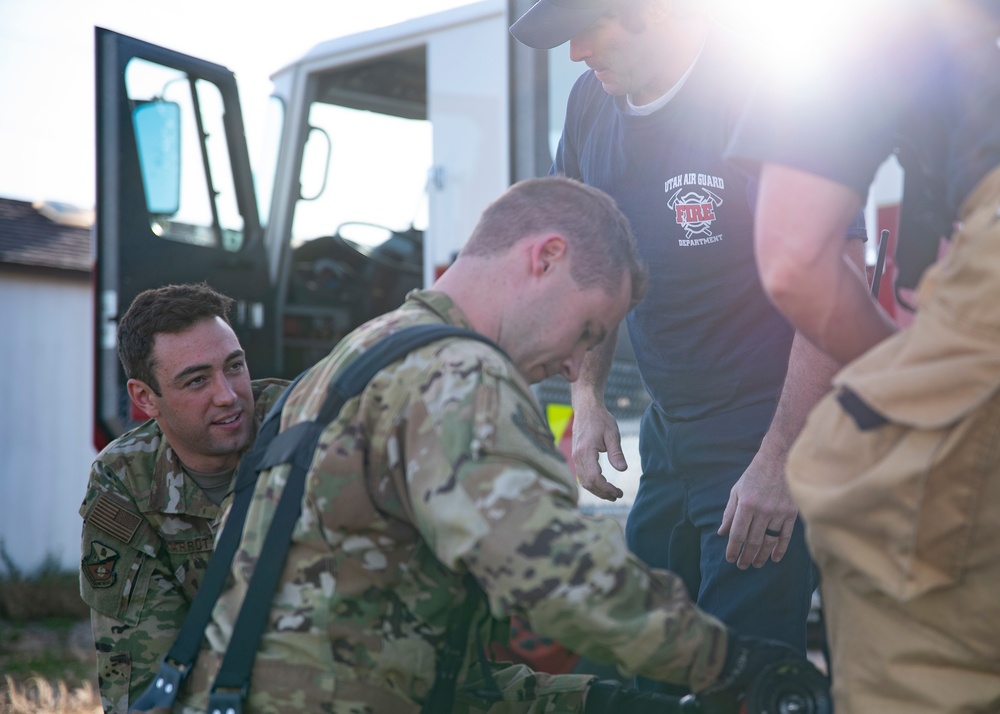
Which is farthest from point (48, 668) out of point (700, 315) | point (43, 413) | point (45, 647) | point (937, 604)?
point (43, 413)

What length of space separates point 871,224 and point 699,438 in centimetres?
203

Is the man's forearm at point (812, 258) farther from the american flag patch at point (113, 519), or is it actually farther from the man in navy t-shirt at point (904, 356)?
A: the american flag patch at point (113, 519)

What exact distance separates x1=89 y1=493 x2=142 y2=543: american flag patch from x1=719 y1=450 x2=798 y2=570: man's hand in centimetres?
124

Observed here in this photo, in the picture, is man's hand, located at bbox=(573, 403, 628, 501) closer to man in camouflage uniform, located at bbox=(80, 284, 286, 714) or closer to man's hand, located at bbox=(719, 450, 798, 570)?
man's hand, located at bbox=(719, 450, 798, 570)

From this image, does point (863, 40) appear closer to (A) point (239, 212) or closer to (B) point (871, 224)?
(B) point (871, 224)

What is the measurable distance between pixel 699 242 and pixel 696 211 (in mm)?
61

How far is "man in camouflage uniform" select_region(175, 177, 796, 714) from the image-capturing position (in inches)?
52.8

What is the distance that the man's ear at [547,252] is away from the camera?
162 centimetres

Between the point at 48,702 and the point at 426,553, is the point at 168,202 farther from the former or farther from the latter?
the point at 426,553

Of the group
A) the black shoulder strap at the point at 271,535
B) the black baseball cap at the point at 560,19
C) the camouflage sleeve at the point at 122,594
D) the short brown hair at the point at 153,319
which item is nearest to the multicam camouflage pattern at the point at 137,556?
the camouflage sleeve at the point at 122,594

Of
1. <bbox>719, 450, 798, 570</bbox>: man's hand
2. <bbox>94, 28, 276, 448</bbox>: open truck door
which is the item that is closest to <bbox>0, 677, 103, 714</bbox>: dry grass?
<bbox>94, 28, 276, 448</bbox>: open truck door

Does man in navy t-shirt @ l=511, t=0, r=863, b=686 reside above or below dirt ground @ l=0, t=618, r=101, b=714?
above

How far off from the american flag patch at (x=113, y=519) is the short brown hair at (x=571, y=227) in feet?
3.47

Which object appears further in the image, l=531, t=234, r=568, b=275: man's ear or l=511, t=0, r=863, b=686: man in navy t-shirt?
l=511, t=0, r=863, b=686: man in navy t-shirt
